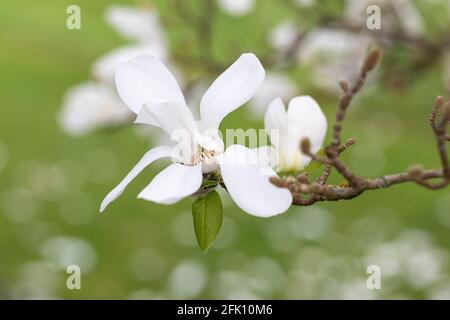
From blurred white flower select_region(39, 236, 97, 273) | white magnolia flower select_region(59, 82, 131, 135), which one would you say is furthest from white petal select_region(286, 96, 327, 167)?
blurred white flower select_region(39, 236, 97, 273)

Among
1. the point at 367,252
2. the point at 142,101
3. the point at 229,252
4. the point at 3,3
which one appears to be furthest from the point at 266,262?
the point at 3,3

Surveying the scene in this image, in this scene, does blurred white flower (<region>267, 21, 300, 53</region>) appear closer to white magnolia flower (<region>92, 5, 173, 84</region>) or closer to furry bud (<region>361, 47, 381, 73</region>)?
white magnolia flower (<region>92, 5, 173, 84</region>)

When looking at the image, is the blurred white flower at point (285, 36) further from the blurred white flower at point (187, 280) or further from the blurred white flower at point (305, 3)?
the blurred white flower at point (187, 280)

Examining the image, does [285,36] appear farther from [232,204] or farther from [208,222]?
[232,204]

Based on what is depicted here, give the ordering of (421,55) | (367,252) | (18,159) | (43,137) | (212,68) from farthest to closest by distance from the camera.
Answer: (43,137), (18,159), (367,252), (421,55), (212,68)

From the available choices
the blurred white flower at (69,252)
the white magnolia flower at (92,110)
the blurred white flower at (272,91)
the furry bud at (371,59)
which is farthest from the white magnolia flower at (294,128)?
the blurred white flower at (69,252)

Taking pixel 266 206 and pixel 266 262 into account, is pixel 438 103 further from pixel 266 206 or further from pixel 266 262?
pixel 266 262
